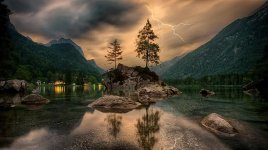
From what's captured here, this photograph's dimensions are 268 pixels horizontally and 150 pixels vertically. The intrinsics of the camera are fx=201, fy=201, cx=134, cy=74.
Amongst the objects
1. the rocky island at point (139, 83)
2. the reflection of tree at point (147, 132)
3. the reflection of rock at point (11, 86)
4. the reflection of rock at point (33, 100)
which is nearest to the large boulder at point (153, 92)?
the rocky island at point (139, 83)

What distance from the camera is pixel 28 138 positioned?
1346cm

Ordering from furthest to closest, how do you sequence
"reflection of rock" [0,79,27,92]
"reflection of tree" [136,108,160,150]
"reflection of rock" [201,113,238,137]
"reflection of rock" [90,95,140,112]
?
"reflection of rock" [0,79,27,92], "reflection of rock" [90,95,140,112], "reflection of rock" [201,113,238,137], "reflection of tree" [136,108,160,150]

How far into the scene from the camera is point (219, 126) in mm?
16609

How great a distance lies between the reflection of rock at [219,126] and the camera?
1559 cm

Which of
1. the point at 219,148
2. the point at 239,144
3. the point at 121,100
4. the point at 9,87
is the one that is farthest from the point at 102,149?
the point at 9,87

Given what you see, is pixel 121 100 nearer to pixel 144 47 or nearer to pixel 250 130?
pixel 250 130

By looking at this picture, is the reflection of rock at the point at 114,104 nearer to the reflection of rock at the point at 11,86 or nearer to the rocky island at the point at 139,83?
the rocky island at the point at 139,83

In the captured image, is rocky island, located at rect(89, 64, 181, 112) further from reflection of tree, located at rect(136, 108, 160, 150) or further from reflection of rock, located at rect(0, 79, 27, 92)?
reflection of rock, located at rect(0, 79, 27, 92)

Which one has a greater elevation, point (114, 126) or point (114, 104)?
point (114, 104)

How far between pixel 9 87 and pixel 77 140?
60.1 metres

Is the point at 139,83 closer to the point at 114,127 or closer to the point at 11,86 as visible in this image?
the point at 11,86

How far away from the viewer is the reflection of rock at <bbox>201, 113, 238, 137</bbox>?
15.6 m

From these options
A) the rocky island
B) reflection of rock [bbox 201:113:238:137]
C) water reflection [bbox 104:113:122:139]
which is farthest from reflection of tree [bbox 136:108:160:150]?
the rocky island

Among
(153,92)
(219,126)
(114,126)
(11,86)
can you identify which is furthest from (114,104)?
(11,86)
